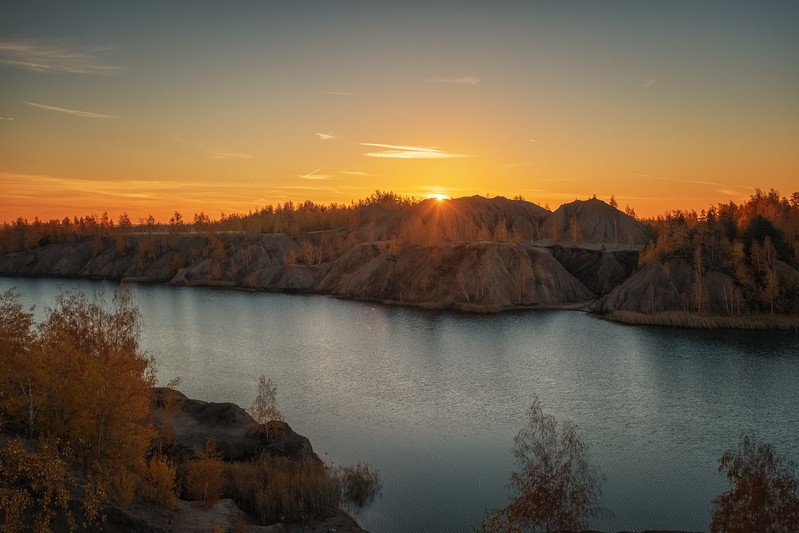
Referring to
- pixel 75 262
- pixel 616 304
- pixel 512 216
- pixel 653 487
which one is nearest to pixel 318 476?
pixel 653 487

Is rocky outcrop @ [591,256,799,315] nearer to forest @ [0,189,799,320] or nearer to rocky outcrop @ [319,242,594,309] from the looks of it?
forest @ [0,189,799,320]

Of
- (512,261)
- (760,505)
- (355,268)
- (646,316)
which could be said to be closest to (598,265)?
(512,261)

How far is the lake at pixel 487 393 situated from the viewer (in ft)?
106

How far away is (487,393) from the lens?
5153 centimetres

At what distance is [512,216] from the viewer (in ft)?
627

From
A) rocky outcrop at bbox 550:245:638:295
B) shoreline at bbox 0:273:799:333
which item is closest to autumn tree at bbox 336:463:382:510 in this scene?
shoreline at bbox 0:273:799:333

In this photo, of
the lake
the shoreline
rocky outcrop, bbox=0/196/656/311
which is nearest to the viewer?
the lake

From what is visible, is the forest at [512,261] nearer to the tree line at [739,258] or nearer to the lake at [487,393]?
the tree line at [739,258]

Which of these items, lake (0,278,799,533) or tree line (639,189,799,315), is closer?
lake (0,278,799,533)

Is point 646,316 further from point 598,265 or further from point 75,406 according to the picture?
point 75,406

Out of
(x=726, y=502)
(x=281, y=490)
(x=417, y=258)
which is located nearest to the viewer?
(x=726, y=502)

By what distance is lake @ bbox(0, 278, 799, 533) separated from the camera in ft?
106

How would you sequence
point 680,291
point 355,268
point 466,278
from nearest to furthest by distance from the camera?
point 680,291 → point 466,278 → point 355,268

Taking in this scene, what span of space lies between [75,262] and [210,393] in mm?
165074
